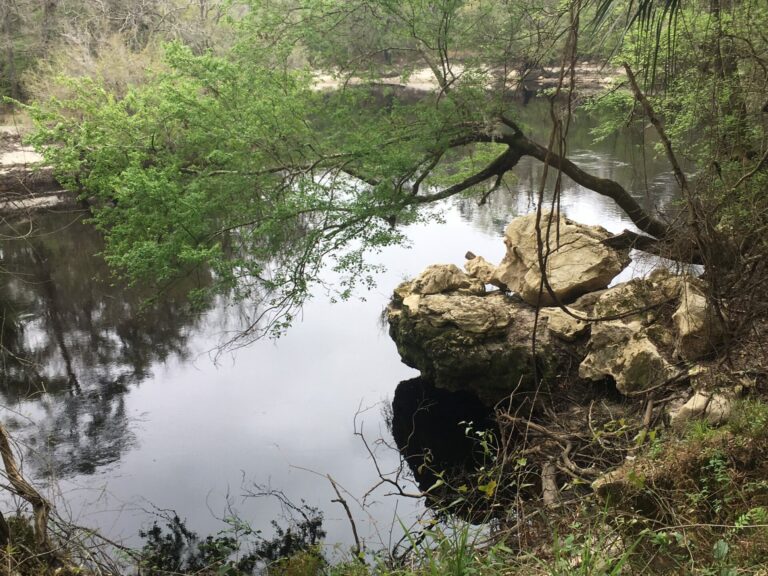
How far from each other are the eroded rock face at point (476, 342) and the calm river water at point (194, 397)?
3.87 ft

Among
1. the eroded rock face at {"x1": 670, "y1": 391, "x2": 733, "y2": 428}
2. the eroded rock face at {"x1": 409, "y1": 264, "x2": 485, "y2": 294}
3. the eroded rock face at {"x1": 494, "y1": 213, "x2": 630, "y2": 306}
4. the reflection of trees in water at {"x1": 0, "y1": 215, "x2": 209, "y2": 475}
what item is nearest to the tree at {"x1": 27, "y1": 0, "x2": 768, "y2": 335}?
the eroded rock face at {"x1": 494, "y1": 213, "x2": 630, "y2": 306}

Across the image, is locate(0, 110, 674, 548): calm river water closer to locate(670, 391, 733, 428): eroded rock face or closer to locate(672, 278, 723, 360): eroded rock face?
locate(672, 278, 723, 360): eroded rock face

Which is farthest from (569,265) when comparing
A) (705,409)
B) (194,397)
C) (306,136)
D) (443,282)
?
(194,397)

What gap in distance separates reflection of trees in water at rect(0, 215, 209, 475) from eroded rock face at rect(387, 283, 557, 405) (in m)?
3.60

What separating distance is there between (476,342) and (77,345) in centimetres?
633

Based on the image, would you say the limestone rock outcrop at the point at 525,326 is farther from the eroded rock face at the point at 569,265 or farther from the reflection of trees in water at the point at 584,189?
the reflection of trees in water at the point at 584,189

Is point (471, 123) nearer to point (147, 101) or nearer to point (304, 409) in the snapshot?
point (304, 409)

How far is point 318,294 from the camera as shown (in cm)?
1305

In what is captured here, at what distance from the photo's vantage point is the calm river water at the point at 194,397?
23.8 ft

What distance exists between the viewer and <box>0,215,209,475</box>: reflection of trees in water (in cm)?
830

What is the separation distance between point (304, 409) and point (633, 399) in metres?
4.33

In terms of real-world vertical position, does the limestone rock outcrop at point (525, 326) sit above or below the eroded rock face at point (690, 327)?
above

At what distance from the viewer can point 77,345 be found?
10844mm

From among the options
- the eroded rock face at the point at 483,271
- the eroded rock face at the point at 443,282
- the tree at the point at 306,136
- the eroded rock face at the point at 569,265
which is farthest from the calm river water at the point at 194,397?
the eroded rock face at the point at 443,282
